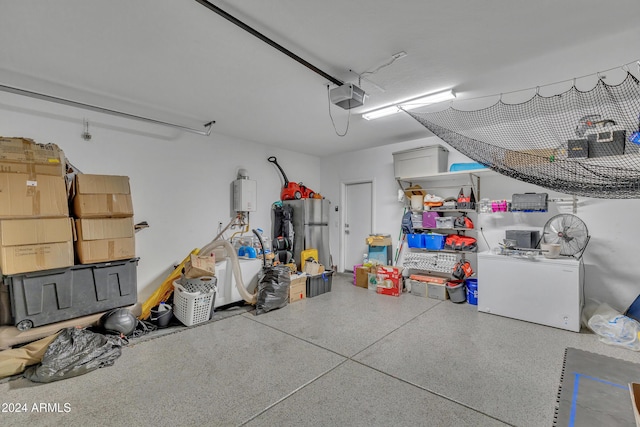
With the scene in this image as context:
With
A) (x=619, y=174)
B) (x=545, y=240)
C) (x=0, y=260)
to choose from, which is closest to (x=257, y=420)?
(x=0, y=260)

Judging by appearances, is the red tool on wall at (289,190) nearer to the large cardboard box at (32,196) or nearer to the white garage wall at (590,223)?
the white garage wall at (590,223)

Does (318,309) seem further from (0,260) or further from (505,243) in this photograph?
(0,260)

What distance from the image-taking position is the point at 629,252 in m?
3.28

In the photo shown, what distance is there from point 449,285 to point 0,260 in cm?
497

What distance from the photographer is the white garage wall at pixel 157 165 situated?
3182 millimetres

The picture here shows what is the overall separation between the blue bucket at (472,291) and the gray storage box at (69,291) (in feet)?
14.0

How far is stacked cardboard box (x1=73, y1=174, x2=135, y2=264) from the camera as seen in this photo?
9.52 feet

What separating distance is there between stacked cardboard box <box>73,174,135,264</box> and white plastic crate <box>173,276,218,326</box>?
0.69 m

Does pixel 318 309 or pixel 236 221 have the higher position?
pixel 236 221

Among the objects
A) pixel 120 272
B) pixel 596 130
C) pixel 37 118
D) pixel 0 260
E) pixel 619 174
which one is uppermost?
pixel 37 118

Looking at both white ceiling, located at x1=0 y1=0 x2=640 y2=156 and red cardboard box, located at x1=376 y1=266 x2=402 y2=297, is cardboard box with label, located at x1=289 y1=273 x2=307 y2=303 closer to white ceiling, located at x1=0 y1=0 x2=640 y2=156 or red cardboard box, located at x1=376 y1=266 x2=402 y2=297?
red cardboard box, located at x1=376 y1=266 x2=402 y2=297

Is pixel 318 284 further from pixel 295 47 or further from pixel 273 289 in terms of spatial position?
pixel 295 47

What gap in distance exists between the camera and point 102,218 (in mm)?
3012

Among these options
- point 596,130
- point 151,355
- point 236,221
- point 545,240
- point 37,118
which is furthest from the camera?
point 236,221
